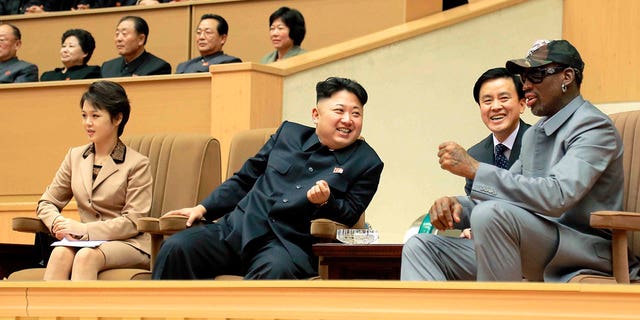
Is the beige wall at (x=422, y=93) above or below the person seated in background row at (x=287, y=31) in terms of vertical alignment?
→ below

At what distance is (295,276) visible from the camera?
3.56 meters

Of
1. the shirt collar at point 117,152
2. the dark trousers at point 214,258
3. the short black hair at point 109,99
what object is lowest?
the dark trousers at point 214,258

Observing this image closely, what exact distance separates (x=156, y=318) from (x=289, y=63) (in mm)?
3295

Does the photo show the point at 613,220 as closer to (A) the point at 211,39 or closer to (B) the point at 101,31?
(A) the point at 211,39

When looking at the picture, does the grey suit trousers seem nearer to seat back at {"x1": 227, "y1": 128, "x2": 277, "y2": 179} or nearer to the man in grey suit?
the man in grey suit

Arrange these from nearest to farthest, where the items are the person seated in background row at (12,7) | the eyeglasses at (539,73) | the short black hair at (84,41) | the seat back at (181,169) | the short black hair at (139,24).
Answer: the eyeglasses at (539,73), the seat back at (181,169), the short black hair at (139,24), the short black hair at (84,41), the person seated in background row at (12,7)

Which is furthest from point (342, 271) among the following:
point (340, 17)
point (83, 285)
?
point (340, 17)

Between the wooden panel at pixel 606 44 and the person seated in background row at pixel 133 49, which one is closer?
the wooden panel at pixel 606 44

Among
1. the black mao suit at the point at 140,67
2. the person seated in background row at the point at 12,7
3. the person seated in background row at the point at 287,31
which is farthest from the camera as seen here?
the person seated in background row at the point at 12,7

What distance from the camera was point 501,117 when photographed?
3.78 m

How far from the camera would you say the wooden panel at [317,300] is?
2.08 m

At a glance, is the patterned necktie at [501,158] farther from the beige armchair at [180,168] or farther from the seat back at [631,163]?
the beige armchair at [180,168]

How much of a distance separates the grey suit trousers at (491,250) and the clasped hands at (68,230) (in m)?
1.28

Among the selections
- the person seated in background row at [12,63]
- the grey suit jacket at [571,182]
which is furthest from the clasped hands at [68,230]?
the person seated in background row at [12,63]
